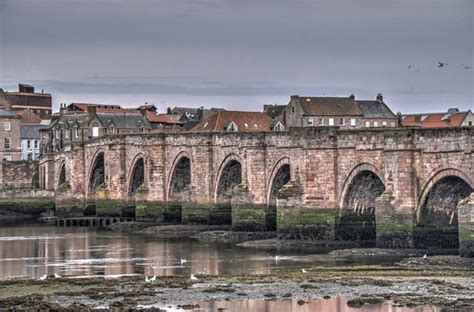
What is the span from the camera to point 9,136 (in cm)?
9256

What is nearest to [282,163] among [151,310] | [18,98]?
[151,310]

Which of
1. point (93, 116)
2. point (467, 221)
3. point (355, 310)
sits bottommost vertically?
point (355, 310)

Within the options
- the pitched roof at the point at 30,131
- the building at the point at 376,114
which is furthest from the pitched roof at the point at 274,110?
the pitched roof at the point at 30,131

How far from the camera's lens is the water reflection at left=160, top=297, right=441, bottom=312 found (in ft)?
90.0

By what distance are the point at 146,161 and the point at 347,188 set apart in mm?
19698

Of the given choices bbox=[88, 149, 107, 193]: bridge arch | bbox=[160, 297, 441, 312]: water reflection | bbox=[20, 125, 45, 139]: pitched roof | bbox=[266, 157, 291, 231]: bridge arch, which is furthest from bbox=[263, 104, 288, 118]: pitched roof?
bbox=[160, 297, 441, 312]: water reflection

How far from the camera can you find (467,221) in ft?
118

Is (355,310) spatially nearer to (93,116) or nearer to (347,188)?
(347,188)

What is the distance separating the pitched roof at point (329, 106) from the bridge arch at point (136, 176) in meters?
31.4

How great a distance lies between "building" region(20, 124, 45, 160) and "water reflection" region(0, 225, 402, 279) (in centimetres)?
4713

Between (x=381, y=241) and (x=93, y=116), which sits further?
(x=93, y=116)

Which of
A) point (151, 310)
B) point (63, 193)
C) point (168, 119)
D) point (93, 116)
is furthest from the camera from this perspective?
point (168, 119)

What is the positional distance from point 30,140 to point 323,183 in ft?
→ 198

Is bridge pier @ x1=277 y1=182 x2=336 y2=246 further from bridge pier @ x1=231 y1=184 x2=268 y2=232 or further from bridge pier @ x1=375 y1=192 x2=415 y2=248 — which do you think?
bridge pier @ x1=231 y1=184 x2=268 y2=232
